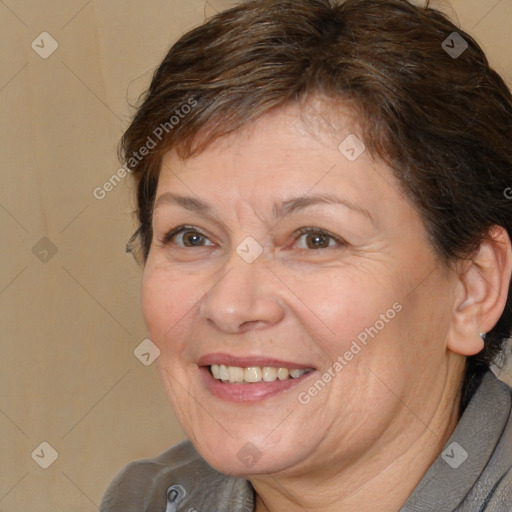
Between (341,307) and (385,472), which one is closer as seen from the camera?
(341,307)

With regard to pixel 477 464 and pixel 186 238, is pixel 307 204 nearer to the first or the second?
pixel 186 238

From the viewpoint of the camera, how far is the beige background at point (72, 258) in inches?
103

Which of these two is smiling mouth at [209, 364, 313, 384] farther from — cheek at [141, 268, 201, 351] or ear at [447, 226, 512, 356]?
ear at [447, 226, 512, 356]

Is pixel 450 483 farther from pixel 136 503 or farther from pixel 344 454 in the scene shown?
pixel 136 503

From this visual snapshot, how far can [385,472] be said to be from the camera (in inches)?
65.0

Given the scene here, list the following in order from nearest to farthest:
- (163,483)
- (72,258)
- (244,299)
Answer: (244,299) < (163,483) < (72,258)

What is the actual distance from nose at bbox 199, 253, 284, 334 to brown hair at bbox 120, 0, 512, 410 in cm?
20

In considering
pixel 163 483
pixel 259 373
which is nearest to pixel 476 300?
pixel 259 373

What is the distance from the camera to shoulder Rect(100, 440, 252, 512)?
6.44 feet


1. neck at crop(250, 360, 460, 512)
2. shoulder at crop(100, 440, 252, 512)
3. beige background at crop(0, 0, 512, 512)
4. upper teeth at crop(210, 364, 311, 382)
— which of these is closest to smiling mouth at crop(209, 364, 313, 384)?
upper teeth at crop(210, 364, 311, 382)

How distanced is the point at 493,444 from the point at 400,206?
15.0 inches

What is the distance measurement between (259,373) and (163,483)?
0.53m

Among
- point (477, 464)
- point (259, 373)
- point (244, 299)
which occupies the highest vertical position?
point (244, 299)

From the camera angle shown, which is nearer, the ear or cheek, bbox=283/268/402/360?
cheek, bbox=283/268/402/360
